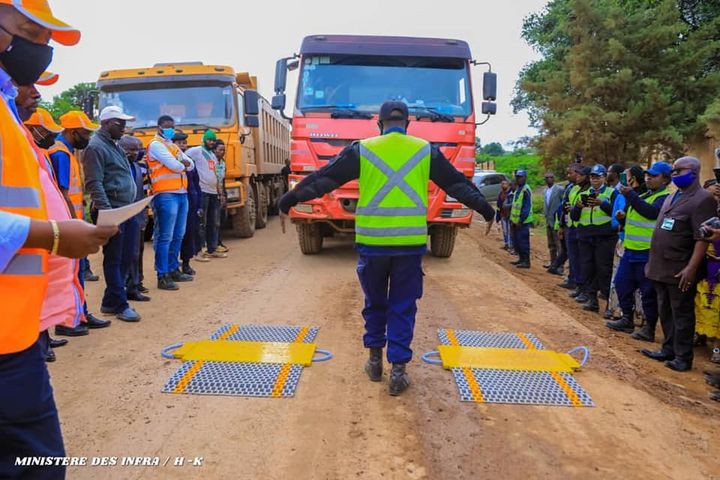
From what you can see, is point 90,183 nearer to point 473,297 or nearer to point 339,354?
point 339,354

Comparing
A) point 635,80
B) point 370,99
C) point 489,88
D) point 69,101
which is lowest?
point 370,99

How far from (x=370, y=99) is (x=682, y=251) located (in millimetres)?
4659

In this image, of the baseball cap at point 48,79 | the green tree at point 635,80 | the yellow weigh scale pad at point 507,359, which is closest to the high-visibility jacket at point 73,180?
the baseball cap at point 48,79

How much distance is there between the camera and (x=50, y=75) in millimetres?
2133

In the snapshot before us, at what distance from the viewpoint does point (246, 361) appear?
158 inches

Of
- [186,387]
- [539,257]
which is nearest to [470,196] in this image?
[186,387]

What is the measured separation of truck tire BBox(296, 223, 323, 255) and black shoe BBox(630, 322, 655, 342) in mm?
4889

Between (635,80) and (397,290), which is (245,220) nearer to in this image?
(397,290)

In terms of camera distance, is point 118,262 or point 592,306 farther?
point 592,306

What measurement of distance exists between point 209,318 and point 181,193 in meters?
1.84

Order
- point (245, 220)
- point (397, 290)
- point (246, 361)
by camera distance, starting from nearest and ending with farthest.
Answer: point (397, 290) → point (246, 361) → point (245, 220)

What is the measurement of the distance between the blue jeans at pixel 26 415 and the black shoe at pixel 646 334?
5.34 meters

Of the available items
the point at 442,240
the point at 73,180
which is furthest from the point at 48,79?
the point at 442,240

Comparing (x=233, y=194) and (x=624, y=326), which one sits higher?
(x=233, y=194)
